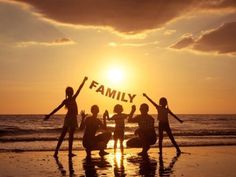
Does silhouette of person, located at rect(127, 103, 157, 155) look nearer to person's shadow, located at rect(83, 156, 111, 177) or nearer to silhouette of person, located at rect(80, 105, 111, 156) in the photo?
silhouette of person, located at rect(80, 105, 111, 156)

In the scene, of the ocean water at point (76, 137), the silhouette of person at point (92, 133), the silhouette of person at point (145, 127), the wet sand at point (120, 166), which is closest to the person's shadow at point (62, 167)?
the wet sand at point (120, 166)

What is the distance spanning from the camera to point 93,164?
528 inches

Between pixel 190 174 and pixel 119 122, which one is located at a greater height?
pixel 119 122

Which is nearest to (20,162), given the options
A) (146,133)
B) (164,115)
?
(146,133)

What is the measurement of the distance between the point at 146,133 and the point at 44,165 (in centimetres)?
487

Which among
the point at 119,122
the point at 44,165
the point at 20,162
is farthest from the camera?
the point at 119,122

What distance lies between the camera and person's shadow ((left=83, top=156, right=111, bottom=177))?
1155 cm

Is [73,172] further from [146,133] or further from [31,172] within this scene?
[146,133]

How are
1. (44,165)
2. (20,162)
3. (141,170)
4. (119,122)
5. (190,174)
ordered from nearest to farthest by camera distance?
(190,174) < (141,170) < (44,165) < (20,162) < (119,122)

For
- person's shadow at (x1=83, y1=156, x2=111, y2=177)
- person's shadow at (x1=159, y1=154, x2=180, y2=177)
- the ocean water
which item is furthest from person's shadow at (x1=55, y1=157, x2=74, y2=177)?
the ocean water

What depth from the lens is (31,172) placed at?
1169 cm

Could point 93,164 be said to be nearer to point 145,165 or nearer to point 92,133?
point 145,165

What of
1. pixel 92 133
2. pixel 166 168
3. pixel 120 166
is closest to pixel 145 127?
pixel 92 133

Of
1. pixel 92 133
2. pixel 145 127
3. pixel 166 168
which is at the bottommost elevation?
pixel 166 168
